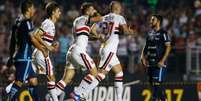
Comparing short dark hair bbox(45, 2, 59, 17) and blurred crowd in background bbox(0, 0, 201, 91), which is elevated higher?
short dark hair bbox(45, 2, 59, 17)

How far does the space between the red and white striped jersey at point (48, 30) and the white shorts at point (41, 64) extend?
1.15ft

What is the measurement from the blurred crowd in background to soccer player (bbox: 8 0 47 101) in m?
5.67

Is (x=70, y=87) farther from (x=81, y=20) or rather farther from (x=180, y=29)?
(x=180, y=29)

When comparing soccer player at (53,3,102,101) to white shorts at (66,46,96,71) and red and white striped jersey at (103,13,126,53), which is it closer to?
white shorts at (66,46,96,71)

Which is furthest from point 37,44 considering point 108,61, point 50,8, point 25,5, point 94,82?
point 108,61

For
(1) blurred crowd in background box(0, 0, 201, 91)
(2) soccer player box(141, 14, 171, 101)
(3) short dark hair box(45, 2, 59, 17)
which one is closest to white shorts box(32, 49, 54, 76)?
(3) short dark hair box(45, 2, 59, 17)

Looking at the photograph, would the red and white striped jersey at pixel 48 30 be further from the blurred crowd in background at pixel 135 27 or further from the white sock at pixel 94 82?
the blurred crowd in background at pixel 135 27

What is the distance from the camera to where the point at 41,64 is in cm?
1961

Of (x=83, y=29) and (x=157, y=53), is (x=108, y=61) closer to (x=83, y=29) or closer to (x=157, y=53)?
(x=83, y=29)

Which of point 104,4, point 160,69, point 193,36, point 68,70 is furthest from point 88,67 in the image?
point 104,4

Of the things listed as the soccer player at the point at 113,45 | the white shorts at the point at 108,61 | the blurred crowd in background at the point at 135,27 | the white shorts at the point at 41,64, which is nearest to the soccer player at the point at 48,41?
the white shorts at the point at 41,64

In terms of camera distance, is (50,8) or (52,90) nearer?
(52,90)

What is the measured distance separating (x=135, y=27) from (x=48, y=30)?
13.2 metres

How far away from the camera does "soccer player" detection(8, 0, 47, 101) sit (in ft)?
60.1
